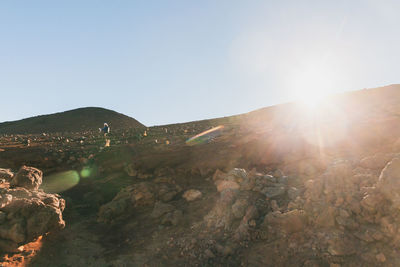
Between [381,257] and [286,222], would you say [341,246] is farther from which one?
[286,222]

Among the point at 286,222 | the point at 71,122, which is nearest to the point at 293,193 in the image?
the point at 286,222

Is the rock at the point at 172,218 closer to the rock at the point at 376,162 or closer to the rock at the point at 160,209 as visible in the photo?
the rock at the point at 160,209

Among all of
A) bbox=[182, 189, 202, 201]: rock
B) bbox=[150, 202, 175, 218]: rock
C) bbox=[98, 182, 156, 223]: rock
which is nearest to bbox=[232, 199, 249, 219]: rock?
bbox=[182, 189, 202, 201]: rock

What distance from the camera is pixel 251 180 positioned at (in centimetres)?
685

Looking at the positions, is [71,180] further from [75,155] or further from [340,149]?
[340,149]

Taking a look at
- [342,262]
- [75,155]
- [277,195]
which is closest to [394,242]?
[342,262]

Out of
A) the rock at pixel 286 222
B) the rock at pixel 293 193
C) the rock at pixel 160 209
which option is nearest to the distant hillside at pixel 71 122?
the rock at pixel 160 209

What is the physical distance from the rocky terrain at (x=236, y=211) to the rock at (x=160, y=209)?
1.2 inches

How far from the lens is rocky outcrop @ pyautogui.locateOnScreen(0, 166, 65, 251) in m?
5.35

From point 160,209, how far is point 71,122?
42.5m

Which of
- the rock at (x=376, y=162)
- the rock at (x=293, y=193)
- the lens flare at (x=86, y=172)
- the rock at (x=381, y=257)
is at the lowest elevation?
the rock at (x=381, y=257)

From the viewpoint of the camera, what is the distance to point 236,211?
237 inches

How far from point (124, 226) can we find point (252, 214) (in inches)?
151

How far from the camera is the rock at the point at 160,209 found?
743 cm
